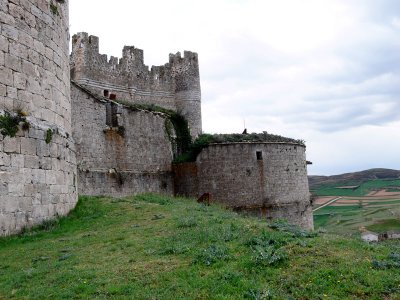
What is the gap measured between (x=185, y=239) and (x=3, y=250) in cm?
335

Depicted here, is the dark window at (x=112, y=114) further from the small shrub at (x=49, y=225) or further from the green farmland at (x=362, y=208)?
the green farmland at (x=362, y=208)

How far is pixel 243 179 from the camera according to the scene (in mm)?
22578

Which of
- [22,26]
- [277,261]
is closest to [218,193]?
[22,26]

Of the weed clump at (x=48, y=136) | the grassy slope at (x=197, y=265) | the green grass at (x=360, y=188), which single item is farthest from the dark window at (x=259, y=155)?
the green grass at (x=360, y=188)

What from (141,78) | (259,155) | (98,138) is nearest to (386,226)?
(259,155)

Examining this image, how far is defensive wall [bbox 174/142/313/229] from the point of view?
73.7 feet

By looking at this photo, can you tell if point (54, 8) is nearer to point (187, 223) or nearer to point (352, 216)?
point (187, 223)

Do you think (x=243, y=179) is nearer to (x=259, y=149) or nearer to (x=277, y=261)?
(x=259, y=149)

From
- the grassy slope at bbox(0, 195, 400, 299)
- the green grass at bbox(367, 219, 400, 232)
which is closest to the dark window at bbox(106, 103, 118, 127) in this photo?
the grassy slope at bbox(0, 195, 400, 299)

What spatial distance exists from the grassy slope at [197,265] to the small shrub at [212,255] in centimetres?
2

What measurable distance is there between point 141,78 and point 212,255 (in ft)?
69.4

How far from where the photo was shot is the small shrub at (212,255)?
659cm

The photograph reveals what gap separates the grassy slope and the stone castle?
5.18ft

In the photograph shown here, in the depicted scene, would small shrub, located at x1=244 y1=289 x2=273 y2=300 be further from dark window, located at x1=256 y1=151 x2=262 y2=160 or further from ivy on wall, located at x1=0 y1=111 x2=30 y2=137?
dark window, located at x1=256 y1=151 x2=262 y2=160
